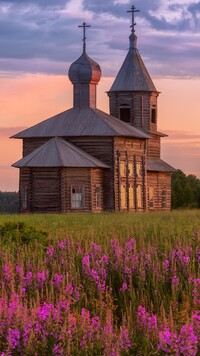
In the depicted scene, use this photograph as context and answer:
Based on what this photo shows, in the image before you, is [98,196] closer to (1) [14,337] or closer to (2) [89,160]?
(2) [89,160]

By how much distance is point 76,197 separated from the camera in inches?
1873

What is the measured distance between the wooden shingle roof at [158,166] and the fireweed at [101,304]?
41176mm

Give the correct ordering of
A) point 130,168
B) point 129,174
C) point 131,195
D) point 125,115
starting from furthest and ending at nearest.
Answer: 1. point 125,115
2. point 130,168
3. point 131,195
4. point 129,174

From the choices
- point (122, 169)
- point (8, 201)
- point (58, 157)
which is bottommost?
point (8, 201)

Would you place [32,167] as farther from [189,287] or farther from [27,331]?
[27,331]

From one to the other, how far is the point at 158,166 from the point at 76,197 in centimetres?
1268

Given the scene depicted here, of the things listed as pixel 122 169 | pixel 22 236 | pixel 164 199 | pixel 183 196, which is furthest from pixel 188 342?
pixel 183 196

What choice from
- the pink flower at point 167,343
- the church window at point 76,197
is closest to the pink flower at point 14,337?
the pink flower at point 167,343

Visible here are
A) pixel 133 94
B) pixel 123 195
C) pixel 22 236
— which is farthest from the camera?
pixel 133 94

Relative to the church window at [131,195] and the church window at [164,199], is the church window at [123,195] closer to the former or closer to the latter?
the church window at [131,195]

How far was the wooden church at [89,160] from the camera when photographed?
4719 centimetres

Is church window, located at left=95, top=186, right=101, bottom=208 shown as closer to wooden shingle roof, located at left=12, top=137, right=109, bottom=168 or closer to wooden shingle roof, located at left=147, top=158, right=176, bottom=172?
wooden shingle roof, located at left=12, top=137, right=109, bottom=168

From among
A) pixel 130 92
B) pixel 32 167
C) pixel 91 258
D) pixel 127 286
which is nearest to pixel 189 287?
pixel 127 286

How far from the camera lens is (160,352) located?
7363mm
